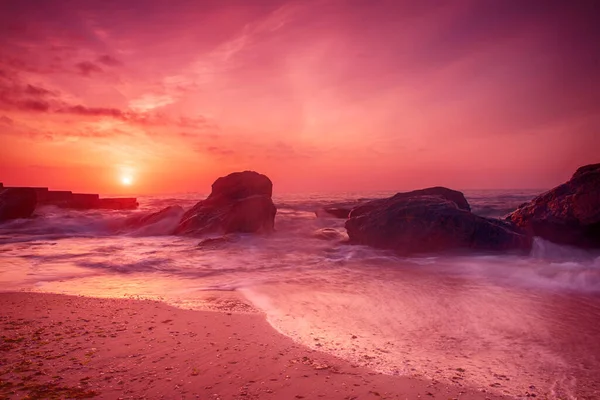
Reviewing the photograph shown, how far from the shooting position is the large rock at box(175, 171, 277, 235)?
17.5 m

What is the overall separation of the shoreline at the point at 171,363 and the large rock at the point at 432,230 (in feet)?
30.2

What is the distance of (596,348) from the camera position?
418cm

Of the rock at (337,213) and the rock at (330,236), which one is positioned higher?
the rock at (337,213)

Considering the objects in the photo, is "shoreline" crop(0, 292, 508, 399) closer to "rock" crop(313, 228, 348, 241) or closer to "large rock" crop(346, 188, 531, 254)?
"large rock" crop(346, 188, 531, 254)

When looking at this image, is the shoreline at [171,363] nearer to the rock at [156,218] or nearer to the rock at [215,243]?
the rock at [215,243]

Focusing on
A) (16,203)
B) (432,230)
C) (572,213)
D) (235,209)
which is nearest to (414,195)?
(432,230)

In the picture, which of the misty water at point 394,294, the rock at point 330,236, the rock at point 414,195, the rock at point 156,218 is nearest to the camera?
the misty water at point 394,294

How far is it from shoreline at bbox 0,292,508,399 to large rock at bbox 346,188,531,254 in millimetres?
9210

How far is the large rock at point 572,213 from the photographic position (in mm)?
11188

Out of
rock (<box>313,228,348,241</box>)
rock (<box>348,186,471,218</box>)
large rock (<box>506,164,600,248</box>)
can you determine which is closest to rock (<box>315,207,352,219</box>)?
rock (<box>313,228,348,241</box>)

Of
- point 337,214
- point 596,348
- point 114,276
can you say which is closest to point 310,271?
point 114,276

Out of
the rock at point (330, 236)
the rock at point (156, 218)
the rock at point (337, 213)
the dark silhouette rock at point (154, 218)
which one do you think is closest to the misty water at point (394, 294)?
the rock at point (330, 236)

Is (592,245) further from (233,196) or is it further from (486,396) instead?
(233,196)

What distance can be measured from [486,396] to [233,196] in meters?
18.3
